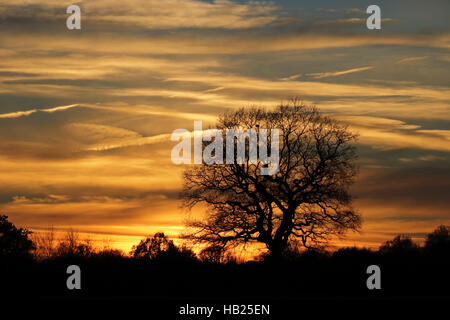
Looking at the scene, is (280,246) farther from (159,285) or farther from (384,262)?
(159,285)

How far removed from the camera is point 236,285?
84.0ft

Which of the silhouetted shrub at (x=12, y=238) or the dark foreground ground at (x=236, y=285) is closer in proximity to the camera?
the dark foreground ground at (x=236, y=285)

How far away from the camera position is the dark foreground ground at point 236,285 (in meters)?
20.9

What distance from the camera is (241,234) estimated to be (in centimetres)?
3266

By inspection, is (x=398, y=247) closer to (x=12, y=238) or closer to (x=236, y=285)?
(x=236, y=285)

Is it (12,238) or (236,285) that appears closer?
(236,285)

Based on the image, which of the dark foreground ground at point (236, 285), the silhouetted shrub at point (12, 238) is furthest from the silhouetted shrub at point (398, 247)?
the silhouetted shrub at point (12, 238)

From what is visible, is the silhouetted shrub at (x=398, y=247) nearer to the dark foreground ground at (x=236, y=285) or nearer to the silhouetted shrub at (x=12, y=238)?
the dark foreground ground at (x=236, y=285)

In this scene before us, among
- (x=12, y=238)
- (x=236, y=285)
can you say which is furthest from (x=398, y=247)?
(x=12, y=238)

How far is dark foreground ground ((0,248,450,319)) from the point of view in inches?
822

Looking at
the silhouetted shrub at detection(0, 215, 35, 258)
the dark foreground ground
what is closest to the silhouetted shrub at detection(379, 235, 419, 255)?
the dark foreground ground
